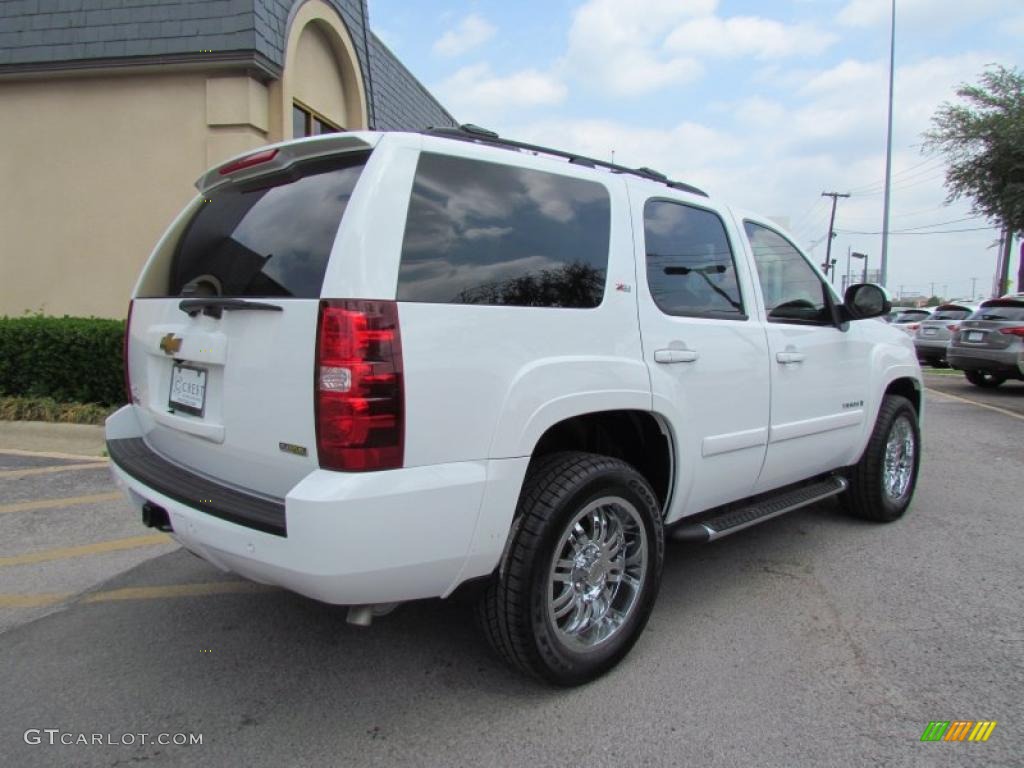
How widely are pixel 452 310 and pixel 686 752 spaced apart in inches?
65.0

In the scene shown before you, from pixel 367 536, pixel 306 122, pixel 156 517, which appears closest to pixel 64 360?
pixel 306 122

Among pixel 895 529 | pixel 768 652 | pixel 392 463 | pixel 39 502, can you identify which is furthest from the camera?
pixel 39 502

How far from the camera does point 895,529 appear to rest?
4.62m

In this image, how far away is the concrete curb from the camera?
656 cm

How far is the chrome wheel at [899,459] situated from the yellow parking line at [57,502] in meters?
5.23

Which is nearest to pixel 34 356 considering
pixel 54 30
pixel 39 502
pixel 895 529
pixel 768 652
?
pixel 39 502

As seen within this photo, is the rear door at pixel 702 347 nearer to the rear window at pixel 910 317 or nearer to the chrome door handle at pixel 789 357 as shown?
the chrome door handle at pixel 789 357

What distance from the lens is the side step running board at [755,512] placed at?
321 cm

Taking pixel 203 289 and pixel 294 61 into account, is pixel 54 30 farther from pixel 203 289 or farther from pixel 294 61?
pixel 203 289

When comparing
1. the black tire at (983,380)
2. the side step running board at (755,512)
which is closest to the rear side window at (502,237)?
the side step running board at (755,512)

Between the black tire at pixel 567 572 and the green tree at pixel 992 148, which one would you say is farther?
the green tree at pixel 992 148

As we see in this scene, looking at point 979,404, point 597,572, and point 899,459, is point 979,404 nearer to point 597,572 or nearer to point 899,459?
point 899,459

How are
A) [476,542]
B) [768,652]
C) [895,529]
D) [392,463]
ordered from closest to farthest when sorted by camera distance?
[392,463] → [476,542] → [768,652] → [895,529]

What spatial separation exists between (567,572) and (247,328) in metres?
1.46
